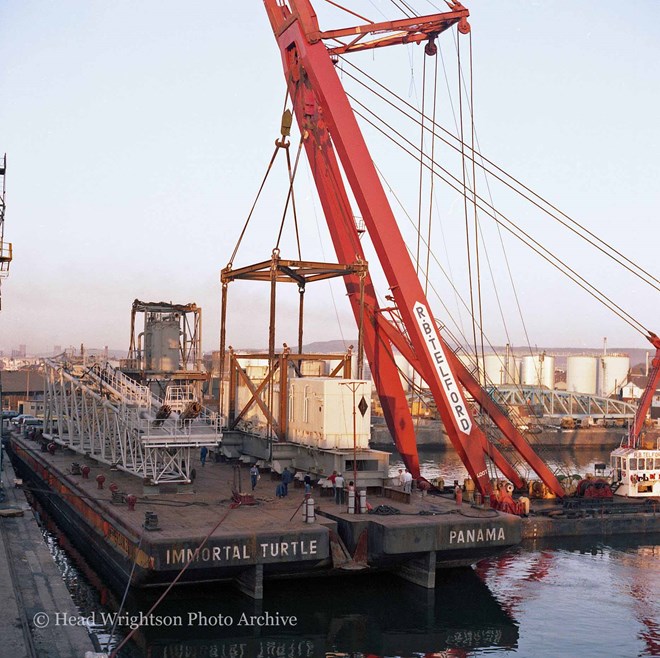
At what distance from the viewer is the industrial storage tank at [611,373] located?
152 m

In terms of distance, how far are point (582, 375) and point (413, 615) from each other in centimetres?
13604

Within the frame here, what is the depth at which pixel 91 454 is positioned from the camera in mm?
39938

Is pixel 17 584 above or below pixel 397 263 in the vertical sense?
below

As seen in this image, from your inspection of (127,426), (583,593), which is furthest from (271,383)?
(583,593)

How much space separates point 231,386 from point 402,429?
32.6 feet

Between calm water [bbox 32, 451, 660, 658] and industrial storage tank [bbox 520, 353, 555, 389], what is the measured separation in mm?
111121

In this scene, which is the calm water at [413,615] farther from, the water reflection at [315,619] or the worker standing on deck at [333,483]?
the worker standing on deck at [333,483]

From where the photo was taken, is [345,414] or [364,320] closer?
[345,414]

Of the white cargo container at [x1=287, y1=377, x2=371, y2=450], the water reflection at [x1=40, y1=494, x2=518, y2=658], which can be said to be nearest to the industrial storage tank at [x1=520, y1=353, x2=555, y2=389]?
the white cargo container at [x1=287, y1=377, x2=371, y2=450]

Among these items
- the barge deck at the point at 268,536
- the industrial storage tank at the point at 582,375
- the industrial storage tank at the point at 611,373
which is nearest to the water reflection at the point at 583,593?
the barge deck at the point at 268,536

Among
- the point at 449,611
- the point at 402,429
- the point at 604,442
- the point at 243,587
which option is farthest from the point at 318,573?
the point at 604,442

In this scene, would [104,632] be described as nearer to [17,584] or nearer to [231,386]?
[17,584]

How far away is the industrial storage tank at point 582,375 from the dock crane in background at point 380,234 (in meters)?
119

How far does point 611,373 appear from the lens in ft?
502
